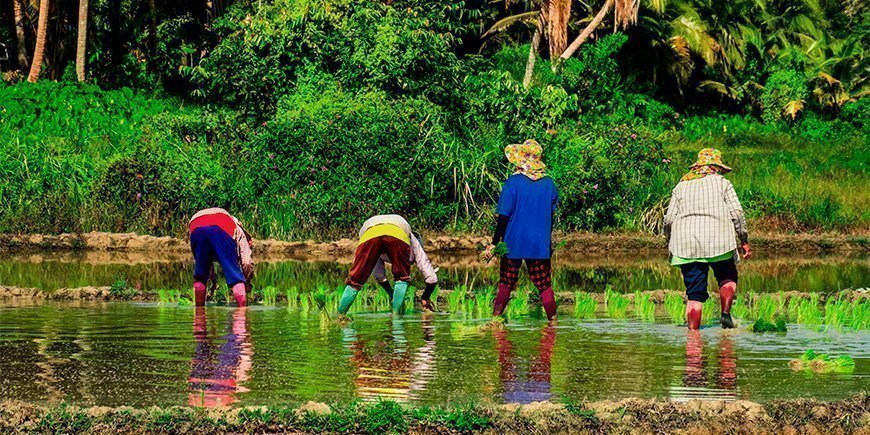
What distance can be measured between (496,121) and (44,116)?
1119 cm

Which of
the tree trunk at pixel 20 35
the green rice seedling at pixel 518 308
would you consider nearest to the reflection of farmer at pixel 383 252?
the green rice seedling at pixel 518 308

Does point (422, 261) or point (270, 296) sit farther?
point (270, 296)

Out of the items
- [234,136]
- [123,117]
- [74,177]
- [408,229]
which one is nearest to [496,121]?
[234,136]

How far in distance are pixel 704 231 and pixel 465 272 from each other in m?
8.04

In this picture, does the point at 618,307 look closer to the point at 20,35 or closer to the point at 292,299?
the point at 292,299

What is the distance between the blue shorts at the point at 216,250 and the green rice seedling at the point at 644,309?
12.1 feet

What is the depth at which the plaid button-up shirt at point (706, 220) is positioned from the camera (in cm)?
1162

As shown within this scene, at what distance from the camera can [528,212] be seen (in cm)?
1224

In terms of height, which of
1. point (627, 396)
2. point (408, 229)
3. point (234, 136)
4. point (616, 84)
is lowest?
point (627, 396)

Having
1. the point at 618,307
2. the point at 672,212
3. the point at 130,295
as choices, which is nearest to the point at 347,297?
the point at 618,307

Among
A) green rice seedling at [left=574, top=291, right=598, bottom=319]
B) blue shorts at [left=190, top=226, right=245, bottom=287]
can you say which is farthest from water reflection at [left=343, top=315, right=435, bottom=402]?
blue shorts at [left=190, top=226, right=245, bottom=287]

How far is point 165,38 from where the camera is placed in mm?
36969

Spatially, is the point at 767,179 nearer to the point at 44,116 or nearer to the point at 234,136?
the point at 234,136

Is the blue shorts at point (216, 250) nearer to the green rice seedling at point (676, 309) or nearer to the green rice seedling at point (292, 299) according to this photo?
the green rice seedling at point (292, 299)
